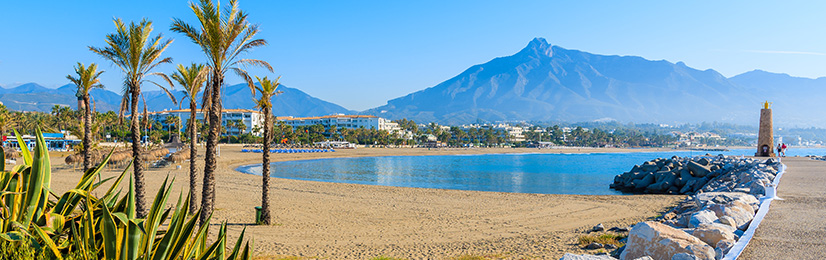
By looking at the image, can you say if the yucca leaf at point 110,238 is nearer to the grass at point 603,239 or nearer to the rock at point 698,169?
the grass at point 603,239

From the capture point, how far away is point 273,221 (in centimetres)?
1337

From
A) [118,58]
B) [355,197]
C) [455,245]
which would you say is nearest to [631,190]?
[355,197]

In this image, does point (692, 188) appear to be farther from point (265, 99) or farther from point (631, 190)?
point (265, 99)

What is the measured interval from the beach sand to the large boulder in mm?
2873

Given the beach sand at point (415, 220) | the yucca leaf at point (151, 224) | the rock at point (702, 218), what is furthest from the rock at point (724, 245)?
the yucca leaf at point (151, 224)

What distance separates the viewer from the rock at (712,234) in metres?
→ 6.11

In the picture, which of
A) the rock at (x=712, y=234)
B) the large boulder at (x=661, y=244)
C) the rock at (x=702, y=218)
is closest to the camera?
the large boulder at (x=661, y=244)

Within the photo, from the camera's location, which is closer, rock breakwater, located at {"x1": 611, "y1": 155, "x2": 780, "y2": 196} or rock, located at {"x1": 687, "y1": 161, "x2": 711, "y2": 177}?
rock breakwater, located at {"x1": 611, "y1": 155, "x2": 780, "y2": 196}

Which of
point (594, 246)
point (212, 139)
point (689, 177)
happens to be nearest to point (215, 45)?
point (212, 139)

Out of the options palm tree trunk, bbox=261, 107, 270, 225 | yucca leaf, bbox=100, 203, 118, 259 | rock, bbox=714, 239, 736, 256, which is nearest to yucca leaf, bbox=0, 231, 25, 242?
yucca leaf, bbox=100, 203, 118, 259

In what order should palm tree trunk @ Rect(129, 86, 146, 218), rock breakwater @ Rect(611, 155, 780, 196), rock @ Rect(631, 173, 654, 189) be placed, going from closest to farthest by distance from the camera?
palm tree trunk @ Rect(129, 86, 146, 218) < rock breakwater @ Rect(611, 155, 780, 196) < rock @ Rect(631, 173, 654, 189)

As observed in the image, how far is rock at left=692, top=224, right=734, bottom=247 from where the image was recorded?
611 centimetres

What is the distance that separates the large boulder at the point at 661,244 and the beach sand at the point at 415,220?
2873mm

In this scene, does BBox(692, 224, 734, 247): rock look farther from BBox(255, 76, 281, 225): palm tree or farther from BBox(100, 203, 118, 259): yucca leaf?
BBox(255, 76, 281, 225): palm tree
